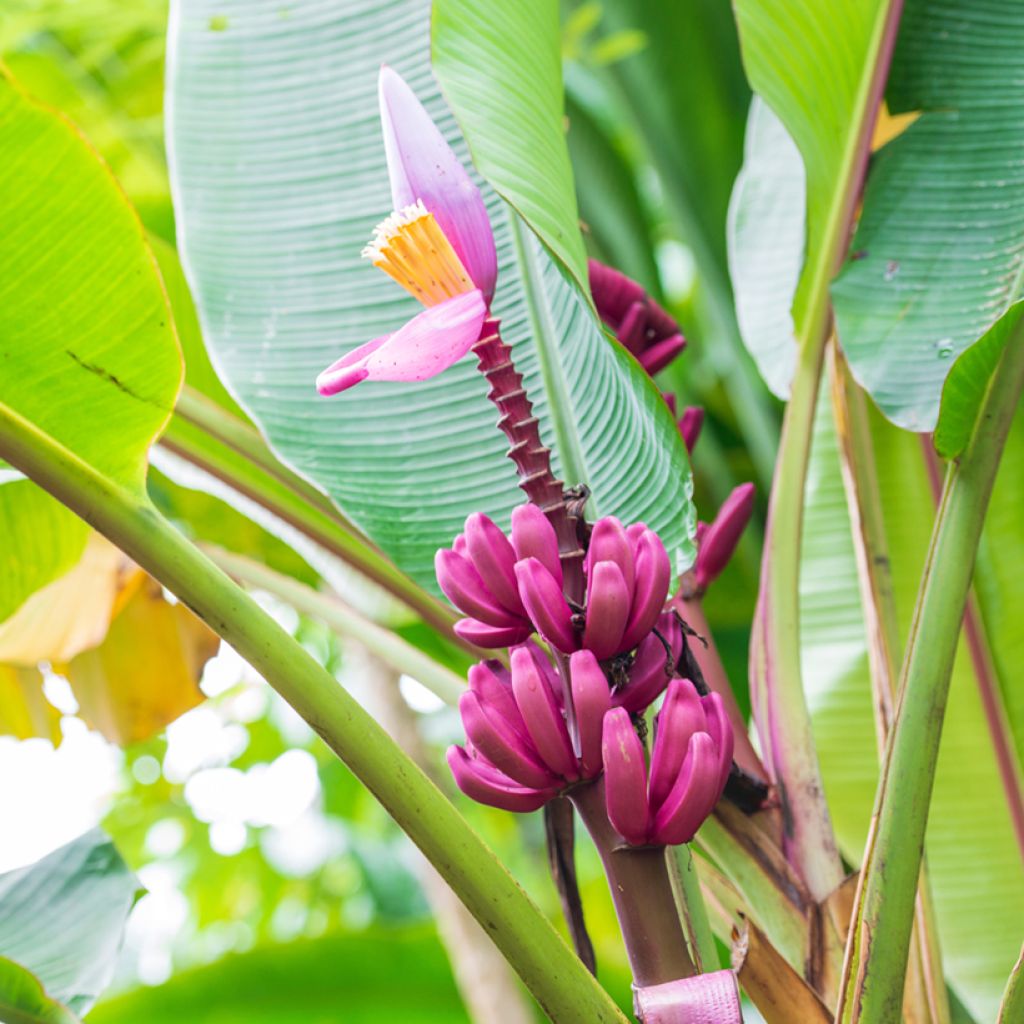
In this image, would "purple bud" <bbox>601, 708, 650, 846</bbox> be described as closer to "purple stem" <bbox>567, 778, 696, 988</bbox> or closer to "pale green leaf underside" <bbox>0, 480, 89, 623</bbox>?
"purple stem" <bbox>567, 778, 696, 988</bbox>

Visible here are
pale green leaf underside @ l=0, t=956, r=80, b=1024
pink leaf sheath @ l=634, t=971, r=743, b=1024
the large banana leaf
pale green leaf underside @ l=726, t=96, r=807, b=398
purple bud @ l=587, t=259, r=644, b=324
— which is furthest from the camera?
the large banana leaf

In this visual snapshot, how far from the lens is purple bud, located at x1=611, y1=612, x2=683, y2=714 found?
0.49 metres

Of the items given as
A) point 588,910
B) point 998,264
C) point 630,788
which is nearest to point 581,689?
point 630,788

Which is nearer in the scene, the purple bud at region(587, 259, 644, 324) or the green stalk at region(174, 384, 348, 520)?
the purple bud at region(587, 259, 644, 324)

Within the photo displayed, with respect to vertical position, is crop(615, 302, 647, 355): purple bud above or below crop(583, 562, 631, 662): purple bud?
above

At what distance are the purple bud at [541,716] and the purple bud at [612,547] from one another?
51 millimetres

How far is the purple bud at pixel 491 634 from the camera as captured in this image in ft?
1.65

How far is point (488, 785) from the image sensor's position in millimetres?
→ 481

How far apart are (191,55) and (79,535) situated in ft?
1.17

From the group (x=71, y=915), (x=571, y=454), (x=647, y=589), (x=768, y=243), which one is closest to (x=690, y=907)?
(x=647, y=589)

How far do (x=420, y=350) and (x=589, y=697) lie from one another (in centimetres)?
15

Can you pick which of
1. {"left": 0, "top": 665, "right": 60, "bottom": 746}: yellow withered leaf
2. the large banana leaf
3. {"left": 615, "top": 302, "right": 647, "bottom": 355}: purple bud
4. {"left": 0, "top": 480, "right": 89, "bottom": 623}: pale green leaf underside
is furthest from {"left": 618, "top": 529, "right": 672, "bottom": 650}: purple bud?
the large banana leaf

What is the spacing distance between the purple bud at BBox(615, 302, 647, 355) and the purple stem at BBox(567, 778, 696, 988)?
11.5 inches

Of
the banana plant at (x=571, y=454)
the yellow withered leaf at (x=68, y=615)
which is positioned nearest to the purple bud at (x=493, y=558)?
the banana plant at (x=571, y=454)
